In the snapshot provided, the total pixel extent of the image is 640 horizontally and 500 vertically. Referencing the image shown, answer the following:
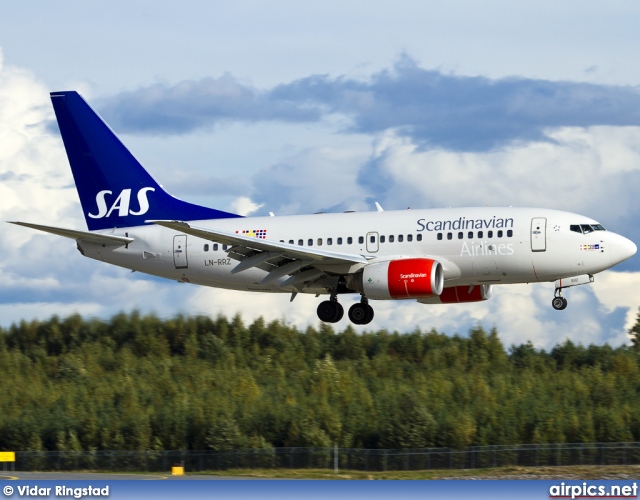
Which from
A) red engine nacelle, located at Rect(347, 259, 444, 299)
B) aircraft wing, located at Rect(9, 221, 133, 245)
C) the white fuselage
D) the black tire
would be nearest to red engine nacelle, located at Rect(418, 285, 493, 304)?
the black tire

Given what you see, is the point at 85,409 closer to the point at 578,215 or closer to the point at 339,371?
the point at 339,371

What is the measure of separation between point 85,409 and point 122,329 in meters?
7.00

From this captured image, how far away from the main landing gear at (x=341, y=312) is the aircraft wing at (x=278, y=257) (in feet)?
6.08

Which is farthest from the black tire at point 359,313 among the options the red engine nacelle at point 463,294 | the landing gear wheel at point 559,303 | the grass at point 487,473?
the landing gear wheel at point 559,303

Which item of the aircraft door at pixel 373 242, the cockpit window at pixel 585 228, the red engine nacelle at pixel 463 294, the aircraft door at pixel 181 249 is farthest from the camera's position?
the red engine nacelle at pixel 463 294

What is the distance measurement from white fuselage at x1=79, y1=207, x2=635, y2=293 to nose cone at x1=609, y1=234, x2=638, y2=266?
0.04 meters

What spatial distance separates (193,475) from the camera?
5291cm

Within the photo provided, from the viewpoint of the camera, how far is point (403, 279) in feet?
163

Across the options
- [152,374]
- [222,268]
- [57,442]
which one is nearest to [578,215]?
[222,268]

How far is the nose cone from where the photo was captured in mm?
50000

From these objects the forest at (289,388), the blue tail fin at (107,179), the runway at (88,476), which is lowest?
the runway at (88,476)

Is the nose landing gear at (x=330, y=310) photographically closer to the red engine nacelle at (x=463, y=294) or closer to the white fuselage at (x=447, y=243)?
the white fuselage at (x=447, y=243)

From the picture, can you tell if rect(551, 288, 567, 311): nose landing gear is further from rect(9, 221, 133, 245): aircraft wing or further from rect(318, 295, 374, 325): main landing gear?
rect(9, 221, 133, 245): aircraft wing

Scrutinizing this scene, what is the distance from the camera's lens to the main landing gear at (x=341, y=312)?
5400cm
